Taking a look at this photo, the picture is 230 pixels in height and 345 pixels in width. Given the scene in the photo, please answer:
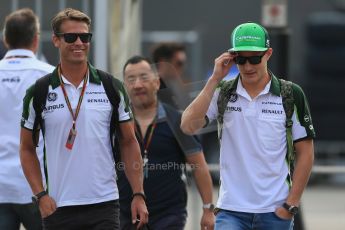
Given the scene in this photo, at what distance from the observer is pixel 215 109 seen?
20.2ft

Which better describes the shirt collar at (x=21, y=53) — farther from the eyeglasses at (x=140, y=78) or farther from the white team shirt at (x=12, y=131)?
the eyeglasses at (x=140, y=78)

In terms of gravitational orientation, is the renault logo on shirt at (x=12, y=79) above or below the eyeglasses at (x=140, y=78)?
above

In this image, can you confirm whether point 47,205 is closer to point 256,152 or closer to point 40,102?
point 40,102

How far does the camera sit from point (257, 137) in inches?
235

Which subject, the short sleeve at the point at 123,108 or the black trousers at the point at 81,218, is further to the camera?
the short sleeve at the point at 123,108

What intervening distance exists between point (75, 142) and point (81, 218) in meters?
0.45

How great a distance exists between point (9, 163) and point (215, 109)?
5.05ft

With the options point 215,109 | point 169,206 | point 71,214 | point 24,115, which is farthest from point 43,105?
point 169,206

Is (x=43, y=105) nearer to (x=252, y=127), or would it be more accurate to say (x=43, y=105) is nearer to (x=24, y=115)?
(x=24, y=115)

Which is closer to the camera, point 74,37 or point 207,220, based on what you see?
point 74,37

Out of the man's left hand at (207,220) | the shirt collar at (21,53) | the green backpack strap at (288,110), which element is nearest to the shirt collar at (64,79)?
the shirt collar at (21,53)

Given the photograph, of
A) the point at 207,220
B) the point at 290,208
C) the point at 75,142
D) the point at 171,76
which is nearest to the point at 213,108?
the point at 290,208

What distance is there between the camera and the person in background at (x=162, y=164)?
7.16 m

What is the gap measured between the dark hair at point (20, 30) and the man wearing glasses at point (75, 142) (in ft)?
3.27
